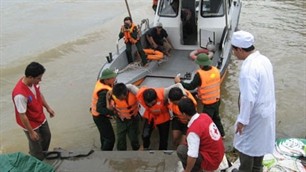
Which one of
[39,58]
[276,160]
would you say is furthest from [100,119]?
[39,58]

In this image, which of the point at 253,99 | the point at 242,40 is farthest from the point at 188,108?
the point at 242,40

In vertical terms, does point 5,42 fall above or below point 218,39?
below

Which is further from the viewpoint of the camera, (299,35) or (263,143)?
(299,35)

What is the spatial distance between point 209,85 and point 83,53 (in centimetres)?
664

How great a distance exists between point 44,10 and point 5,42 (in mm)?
4443

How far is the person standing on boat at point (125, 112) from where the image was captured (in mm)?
4762

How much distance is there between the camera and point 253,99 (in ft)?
11.0

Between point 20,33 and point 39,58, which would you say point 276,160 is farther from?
point 20,33

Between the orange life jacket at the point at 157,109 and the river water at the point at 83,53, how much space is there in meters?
1.52

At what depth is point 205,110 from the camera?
5469 mm

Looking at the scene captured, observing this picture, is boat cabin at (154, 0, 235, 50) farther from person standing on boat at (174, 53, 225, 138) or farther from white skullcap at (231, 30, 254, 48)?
white skullcap at (231, 30, 254, 48)

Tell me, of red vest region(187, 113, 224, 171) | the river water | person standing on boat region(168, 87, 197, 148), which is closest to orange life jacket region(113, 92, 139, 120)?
person standing on boat region(168, 87, 197, 148)

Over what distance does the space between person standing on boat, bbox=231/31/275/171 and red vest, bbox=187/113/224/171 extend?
0.23 m

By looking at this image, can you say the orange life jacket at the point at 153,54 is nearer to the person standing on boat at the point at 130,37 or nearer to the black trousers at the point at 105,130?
the person standing on boat at the point at 130,37
